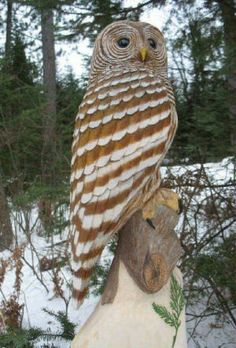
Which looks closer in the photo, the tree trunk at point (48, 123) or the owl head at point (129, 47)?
the owl head at point (129, 47)

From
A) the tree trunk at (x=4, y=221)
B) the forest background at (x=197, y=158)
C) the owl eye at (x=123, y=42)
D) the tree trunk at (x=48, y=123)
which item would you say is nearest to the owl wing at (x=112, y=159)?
the owl eye at (x=123, y=42)

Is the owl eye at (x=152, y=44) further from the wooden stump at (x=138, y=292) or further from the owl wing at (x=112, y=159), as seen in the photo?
the wooden stump at (x=138, y=292)

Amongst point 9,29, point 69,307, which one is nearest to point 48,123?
point 69,307

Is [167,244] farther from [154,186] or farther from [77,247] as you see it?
[77,247]

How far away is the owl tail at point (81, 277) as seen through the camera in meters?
1.59

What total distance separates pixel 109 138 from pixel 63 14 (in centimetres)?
263

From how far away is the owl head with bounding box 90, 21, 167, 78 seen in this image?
5.59 ft

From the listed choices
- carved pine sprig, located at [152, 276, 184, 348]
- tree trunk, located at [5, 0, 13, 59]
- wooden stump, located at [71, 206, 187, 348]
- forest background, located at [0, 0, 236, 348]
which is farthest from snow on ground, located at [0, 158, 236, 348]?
tree trunk, located at [5, 0, 13, 59]

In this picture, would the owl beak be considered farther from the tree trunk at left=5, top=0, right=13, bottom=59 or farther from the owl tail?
the tree trunk at left=5, top=0, right=13, bottom=59

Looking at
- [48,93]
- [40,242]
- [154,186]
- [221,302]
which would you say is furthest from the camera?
[48,93]

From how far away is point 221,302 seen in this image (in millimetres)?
2879

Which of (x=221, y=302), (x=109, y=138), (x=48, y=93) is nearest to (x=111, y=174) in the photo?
(x=109, y=138)

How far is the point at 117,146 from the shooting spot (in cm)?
158

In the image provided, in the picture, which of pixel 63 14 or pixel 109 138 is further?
pixel 63 14
